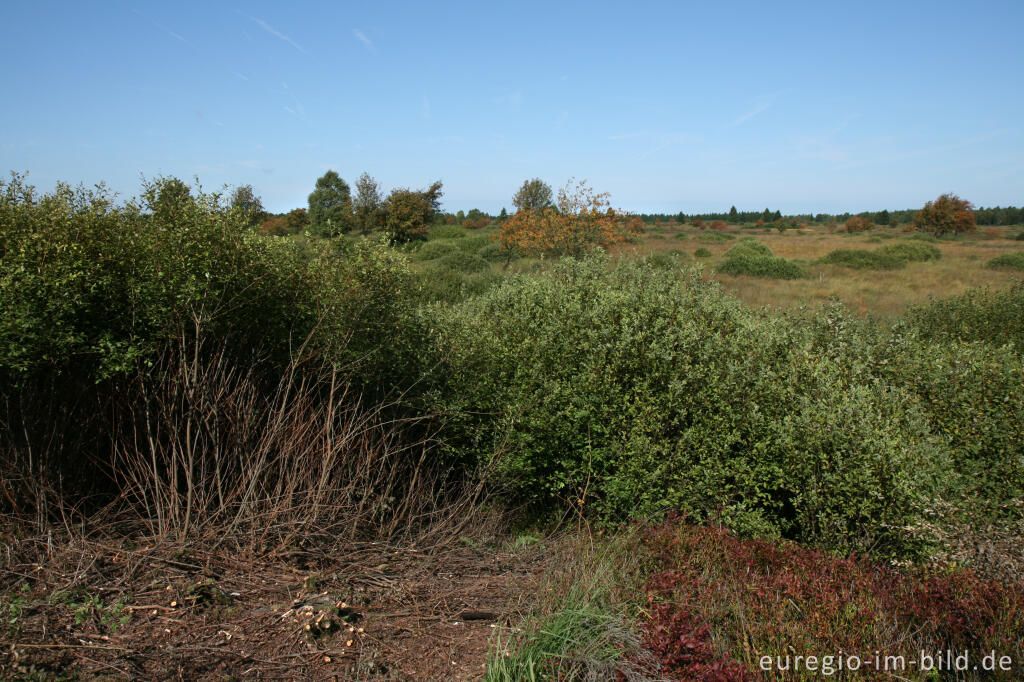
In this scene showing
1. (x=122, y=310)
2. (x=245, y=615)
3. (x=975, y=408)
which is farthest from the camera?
(x=975, y=408)

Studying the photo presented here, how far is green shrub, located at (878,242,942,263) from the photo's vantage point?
105ft

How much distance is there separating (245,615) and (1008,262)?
113ft

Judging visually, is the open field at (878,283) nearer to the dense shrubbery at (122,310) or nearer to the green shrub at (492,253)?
the green shrub at (492,253)

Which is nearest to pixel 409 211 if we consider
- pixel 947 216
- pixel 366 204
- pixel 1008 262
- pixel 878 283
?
pixel 366 204

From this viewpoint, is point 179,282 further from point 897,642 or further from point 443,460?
point 897,642

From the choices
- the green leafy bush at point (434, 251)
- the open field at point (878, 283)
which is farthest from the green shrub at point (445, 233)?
the open field at point (878, 283)

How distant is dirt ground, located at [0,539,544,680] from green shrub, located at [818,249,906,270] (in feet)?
103

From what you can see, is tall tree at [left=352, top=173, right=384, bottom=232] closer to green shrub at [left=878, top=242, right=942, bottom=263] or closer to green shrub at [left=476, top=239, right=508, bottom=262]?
green shrub at [left=476, top=239, right=508, bottom=262]

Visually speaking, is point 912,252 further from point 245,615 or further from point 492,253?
point 245,615

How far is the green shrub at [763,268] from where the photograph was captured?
2841cm

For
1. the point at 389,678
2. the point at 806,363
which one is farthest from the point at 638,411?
the point at 389,678

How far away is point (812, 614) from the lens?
11.3 ft

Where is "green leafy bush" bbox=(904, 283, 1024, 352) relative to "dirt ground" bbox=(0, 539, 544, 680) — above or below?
above

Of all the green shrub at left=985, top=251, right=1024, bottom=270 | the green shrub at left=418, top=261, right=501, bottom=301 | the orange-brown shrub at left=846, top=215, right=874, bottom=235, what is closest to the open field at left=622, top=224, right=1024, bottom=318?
the green shrub at left=985, top=251, right=1024, bottom=270
